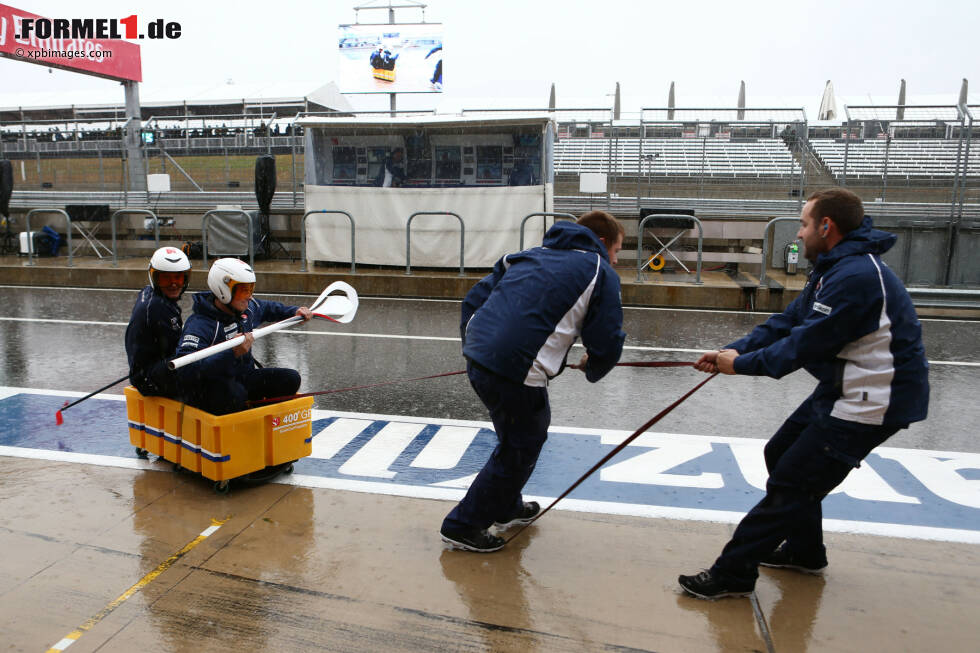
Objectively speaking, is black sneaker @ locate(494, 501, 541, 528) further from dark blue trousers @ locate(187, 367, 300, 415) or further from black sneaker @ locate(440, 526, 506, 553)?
dark blue trousers @ locate(187, 367, 300, 415)

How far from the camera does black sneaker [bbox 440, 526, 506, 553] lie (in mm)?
3861

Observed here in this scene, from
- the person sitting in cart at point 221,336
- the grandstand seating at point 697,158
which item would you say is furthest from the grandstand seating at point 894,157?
the person sitting in cart at point 221,336

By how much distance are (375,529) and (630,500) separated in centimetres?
153

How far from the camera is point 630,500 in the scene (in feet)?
14.9

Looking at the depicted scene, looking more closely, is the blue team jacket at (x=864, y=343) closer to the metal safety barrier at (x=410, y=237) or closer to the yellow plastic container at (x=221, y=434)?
the yellow plastic container at (x=221, y=434)

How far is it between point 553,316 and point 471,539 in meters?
1.25

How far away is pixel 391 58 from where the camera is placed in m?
29.8

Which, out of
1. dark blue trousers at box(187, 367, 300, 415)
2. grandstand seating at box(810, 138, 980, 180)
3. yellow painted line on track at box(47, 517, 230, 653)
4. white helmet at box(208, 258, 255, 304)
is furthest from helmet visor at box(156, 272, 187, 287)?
grandstand seating at box(810, 138, 980, 180)

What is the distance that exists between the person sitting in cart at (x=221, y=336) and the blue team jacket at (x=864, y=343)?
297cm

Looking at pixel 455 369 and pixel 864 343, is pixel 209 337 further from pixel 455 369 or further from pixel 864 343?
pixel 455 369

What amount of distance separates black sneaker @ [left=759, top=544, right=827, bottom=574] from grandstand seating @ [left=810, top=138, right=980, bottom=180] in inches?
478

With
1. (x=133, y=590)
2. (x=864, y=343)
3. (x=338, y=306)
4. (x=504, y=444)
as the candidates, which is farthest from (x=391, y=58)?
(x=864, y=343)

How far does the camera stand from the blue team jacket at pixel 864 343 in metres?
3.12

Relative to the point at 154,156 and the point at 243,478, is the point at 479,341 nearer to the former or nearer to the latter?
the point at 243,478
